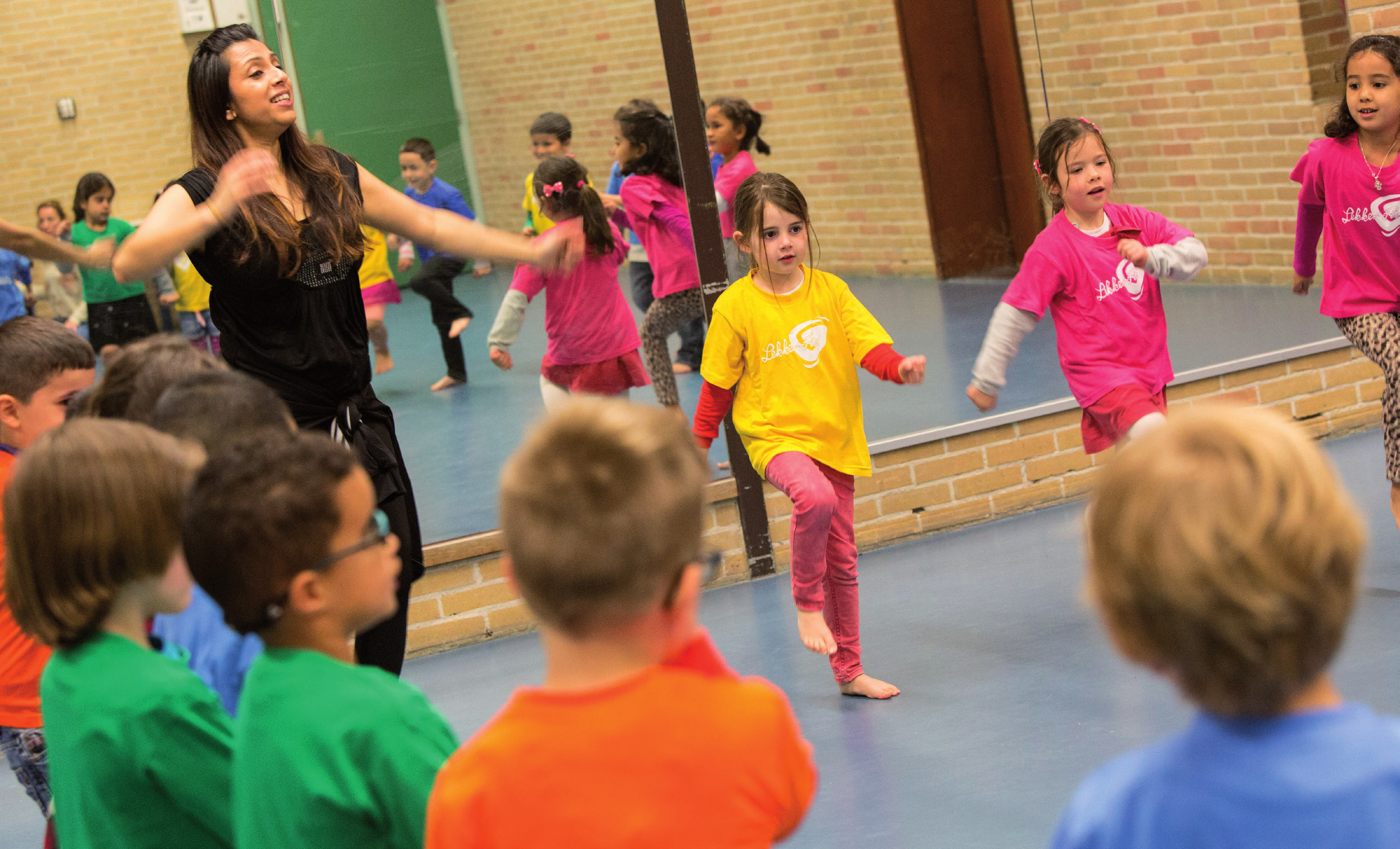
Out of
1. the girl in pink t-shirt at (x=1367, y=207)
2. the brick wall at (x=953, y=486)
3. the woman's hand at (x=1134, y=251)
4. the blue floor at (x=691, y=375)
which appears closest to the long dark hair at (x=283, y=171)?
the woman's hand at (x=1134, y=251)

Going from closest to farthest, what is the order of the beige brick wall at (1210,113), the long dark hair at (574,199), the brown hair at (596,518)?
the brown hair at (596,518) → the long dark hair at (574,199) → the beige brick wall at (1210,113)

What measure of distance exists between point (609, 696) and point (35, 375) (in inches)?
70.4

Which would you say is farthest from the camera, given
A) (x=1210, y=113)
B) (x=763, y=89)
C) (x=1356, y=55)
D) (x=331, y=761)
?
(x=1210, y=113)

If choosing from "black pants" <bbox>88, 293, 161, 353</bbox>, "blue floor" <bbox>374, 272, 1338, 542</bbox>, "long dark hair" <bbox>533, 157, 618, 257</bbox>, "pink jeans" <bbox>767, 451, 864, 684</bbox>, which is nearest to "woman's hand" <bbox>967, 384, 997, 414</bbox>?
"pink jeans" <bbox>767, 451, 864, 684</bbox>

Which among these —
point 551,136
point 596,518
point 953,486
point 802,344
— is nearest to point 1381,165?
point 802,344

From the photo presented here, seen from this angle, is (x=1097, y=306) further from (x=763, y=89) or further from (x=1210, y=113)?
(x=1210, y=113)

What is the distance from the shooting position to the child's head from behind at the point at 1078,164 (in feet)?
11.8

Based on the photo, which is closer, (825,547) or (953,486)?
(825,547)

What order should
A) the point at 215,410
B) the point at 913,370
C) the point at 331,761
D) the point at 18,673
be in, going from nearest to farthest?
the point at 331,761
the point at 215,410
the point at 18,673
the point at 913,370

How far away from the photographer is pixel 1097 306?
3.62 metres

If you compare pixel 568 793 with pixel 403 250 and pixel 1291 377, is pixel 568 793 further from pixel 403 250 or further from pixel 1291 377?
pixel 1291 377

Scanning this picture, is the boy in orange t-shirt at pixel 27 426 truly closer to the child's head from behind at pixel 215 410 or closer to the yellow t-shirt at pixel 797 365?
the child's head from behind at pixel 215 410

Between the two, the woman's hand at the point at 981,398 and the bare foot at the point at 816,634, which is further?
the woman's hand at the point at 981,398

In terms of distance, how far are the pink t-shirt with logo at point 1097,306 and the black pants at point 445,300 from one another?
2.12 m
